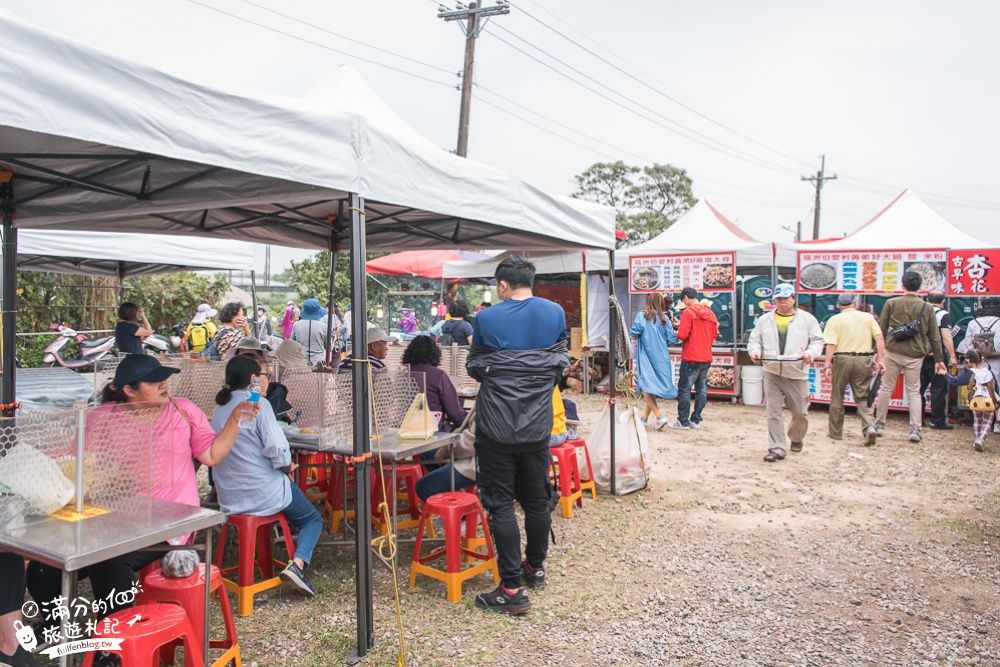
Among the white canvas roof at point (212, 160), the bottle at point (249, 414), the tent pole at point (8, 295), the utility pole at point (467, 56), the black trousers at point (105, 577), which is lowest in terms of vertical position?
the black trousers at point (105, 577)

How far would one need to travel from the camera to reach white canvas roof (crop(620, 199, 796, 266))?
1058 cm

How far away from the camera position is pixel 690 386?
27.9 ft

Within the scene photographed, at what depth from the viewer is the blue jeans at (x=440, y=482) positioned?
4160 millimetres

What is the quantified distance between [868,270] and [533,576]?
7.91m

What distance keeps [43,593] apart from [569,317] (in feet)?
37.1

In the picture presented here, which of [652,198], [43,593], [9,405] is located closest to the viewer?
[43,593]

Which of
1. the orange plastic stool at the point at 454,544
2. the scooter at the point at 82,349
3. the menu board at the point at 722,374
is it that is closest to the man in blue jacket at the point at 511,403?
the orange plastic stool at the point at 454,544

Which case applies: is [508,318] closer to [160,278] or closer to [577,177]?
[160,278]

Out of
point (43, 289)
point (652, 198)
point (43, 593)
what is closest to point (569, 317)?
point (43, 289)

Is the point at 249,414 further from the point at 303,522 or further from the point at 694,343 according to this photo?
the point at 694,343

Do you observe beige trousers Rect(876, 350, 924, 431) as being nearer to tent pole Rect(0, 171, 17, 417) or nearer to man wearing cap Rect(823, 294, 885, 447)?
man wearing cap Rect(823, 294, 885, 447)

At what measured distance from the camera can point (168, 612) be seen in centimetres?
231

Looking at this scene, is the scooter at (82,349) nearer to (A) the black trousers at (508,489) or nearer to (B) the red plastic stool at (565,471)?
(B) the red plastic stool at (565,471)

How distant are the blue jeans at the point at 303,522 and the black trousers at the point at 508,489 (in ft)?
2.97
